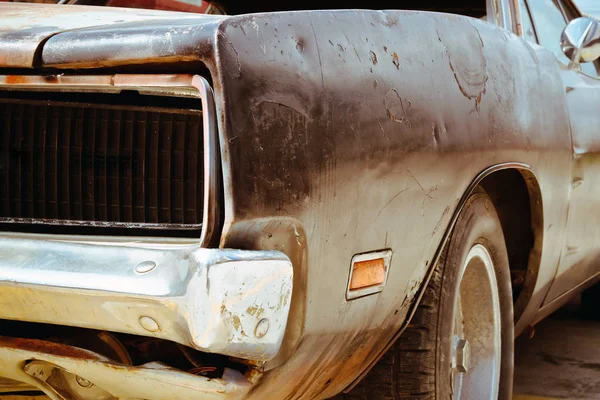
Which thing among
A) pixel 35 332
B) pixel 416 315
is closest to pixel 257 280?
pixel 35 332

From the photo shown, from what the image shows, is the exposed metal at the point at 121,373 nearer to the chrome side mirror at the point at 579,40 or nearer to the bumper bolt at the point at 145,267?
the bumper bolt at the point at 145,267

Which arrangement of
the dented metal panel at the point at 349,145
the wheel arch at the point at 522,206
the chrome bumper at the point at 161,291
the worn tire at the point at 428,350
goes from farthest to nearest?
1. the wheel arch at the point at 522,206
2. the worn tire at the point at 428,350
3. the dented metal panel at the point at 349,145
4. the chrome bumper at the point at 161,291

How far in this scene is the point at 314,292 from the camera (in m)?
1.63

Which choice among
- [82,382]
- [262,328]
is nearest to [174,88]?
[262,328]

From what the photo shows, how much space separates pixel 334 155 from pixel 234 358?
0.43m

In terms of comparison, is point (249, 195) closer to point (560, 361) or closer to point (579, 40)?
point (579, 40)

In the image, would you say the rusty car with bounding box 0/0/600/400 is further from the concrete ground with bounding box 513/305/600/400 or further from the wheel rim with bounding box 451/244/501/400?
the concrete ground with bounding box 513/305/600/400

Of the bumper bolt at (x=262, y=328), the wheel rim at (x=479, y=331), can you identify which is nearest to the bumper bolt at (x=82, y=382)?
the bumper bolt at (x=262, y=328)

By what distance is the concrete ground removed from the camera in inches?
129

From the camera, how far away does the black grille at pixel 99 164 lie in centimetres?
183

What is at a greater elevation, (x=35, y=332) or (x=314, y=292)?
(x=314, y=292)

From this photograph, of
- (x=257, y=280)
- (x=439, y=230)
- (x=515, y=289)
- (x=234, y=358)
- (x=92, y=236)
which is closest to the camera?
(x=257, y=280)

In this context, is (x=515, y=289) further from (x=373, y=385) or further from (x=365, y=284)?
(x=365, y=284)

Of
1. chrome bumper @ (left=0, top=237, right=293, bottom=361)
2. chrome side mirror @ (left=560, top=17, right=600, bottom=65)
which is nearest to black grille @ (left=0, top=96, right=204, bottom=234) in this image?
chrome bumper @ (left=0, top=237, right=293, bottom=361)
